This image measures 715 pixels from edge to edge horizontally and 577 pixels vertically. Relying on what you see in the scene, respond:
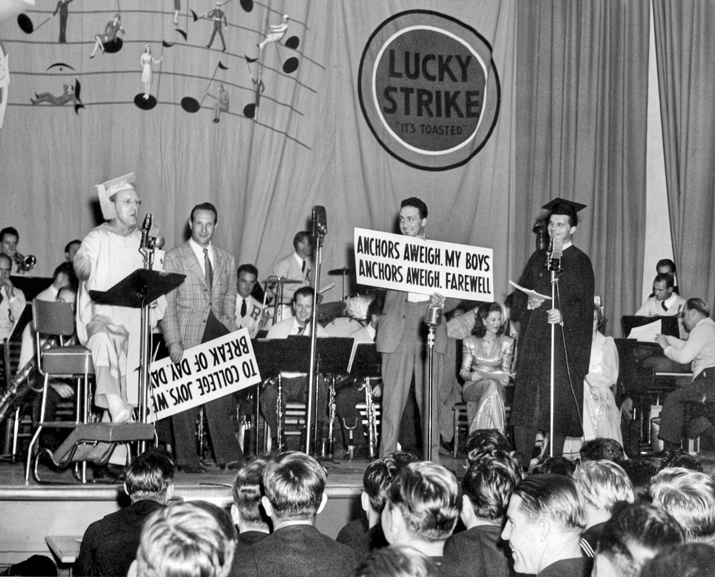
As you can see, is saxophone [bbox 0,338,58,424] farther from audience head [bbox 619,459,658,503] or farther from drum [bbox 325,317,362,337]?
audience head [bbox 619,459,658,503]

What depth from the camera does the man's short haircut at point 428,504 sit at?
8.43ft

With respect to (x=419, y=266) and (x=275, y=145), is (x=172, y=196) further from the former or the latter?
(x=419, y=266)

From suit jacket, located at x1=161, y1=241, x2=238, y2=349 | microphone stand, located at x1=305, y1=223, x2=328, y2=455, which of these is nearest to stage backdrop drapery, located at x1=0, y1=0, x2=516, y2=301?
suit jacket, located at x1=161, y1=241, x2=238, y2=349

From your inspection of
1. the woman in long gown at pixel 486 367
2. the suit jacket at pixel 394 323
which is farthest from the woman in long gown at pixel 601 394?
the suit jacket at pixel 394 323

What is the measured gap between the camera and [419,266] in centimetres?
595

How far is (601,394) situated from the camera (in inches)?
306

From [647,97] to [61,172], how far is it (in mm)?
6614

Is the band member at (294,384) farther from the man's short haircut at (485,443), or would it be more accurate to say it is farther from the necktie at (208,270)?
the man's short haircut at (485,443)

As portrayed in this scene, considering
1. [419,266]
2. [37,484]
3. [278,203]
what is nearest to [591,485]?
[419,266]

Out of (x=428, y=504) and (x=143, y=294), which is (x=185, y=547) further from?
(x=143, y=294)

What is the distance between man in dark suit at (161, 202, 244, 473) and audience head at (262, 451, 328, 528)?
3651mm

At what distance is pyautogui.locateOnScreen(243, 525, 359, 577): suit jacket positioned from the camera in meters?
2.74

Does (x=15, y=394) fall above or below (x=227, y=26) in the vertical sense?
below

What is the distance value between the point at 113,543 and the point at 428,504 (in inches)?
53.6
